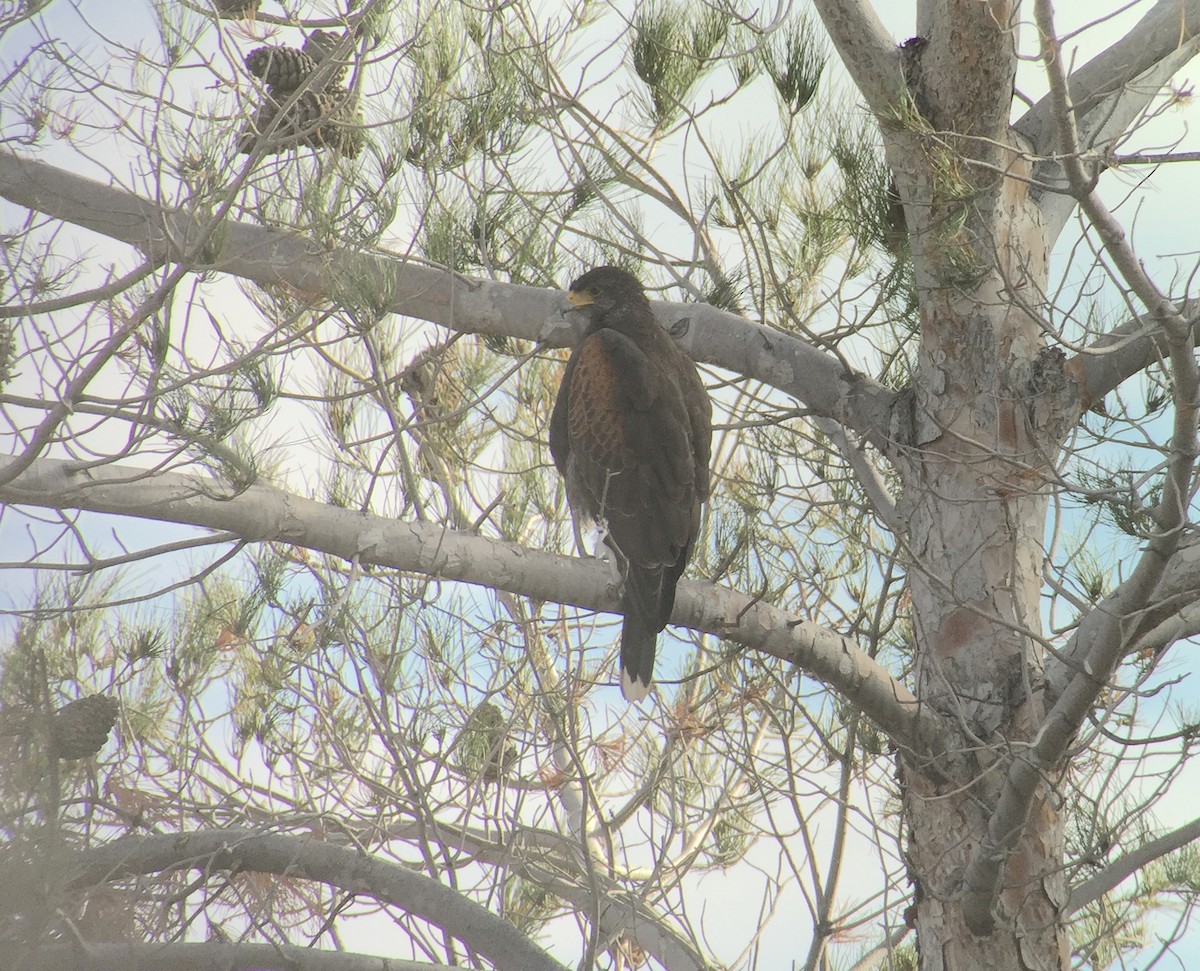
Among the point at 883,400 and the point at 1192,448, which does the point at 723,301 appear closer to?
the point at 883,400

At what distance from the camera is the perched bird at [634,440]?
11.1ft

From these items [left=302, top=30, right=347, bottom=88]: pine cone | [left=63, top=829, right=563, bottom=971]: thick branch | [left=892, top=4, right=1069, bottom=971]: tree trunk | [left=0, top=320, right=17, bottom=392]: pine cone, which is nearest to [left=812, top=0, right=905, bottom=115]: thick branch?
[left=892, top=4, right=1069, bottom=971]: tree trunk

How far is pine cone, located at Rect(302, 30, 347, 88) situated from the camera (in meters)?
3.20

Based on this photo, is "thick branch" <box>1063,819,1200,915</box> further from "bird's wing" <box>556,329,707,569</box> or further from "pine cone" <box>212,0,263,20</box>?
"pine cone" <box>212,0,263,20</box>

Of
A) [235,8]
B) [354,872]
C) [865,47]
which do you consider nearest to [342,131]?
[235,8]

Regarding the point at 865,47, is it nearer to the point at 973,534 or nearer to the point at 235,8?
the point at 973,534

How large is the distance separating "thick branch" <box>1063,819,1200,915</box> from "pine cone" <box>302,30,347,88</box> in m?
2.98

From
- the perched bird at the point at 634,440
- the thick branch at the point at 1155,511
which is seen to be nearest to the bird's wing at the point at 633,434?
the perched bird at the point at 634,440

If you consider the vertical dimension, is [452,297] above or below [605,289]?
below

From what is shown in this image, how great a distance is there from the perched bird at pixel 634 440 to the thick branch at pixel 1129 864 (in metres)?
1.30

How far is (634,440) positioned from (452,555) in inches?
38.3

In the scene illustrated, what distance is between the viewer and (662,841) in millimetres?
3984

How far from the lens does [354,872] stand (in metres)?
3.19

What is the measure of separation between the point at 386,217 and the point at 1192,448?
81.6 inches
